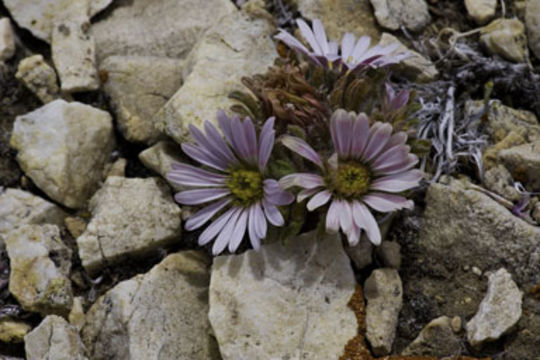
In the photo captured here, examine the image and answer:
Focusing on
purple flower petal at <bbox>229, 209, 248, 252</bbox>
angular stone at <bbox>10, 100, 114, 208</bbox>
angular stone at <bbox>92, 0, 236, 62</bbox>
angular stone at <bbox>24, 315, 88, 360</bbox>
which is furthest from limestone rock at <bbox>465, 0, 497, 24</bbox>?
angular stone at <bbox>24, 315, 88, 360</bbox>

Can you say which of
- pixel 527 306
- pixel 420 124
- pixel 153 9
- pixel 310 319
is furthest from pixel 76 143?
pixel 527 306

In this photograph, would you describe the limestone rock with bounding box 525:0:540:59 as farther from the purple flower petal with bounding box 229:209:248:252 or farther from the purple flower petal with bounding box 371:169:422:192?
the purple flower petal with bounding box 229:209:248:252

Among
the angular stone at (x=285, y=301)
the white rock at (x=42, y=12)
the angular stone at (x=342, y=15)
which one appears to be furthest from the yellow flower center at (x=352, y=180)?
the white rock at (x=42, y=12)

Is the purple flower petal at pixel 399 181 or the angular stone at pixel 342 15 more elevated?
the angular stone at pixel 342 15

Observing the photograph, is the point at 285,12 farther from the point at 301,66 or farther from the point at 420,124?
the point at 420,124

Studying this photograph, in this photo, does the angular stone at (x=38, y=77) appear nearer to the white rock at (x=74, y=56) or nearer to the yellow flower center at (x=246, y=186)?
the white rock at (x=74, y=56)

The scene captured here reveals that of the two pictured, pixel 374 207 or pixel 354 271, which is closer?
pixel 374 207
